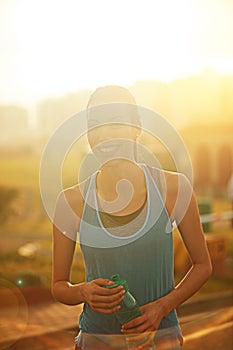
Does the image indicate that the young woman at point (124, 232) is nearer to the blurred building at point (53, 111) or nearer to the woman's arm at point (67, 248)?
the woman's arm at point (67, 248)

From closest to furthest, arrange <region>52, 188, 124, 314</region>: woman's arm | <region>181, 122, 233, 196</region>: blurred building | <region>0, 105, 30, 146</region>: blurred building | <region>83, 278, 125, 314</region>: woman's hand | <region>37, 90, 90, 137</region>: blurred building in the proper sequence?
<region>83, 278, 125, 314</region>: woman's hand < <region>52, 188, 124, 314</region>: woman's arm < <region>37, 90, 90, 137</region>: blurred building < <region>0, 105, 30, 146</region>: blurred building < <region>181, 122, 233, 196</region>: blurred building

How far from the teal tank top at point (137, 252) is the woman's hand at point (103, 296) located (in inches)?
2.3

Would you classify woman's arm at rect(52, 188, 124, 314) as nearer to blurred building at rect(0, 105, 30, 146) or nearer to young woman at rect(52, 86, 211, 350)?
young woman at rect(52, 86, 211, 350)

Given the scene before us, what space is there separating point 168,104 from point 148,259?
8.25 metres

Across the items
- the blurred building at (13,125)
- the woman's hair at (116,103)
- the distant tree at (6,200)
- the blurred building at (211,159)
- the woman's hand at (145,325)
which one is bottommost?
the blurred building at (211,159)

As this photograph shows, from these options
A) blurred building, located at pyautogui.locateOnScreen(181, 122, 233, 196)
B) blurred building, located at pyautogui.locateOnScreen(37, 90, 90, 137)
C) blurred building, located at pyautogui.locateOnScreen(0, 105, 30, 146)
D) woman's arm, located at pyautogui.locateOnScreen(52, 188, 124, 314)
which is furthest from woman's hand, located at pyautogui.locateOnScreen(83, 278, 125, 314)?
blurred building, located at pyautogui.locateOnScreen(181, 122, 233, 196)

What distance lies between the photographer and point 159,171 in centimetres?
159

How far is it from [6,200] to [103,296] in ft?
33.2

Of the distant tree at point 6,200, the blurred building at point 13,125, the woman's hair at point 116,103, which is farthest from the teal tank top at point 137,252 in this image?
the distant tree at point 6,200

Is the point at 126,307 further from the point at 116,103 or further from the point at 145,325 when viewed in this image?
the point at 116,103

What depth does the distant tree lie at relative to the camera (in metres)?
11.1

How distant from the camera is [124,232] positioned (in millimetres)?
1548

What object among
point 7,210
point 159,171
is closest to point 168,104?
point 7,210

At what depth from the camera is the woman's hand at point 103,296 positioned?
57.0 inches
